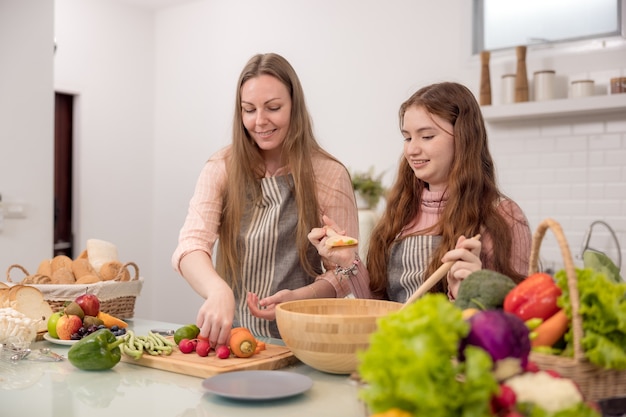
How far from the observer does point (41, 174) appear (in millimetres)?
4320

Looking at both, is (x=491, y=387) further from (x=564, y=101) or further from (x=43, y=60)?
(x=43, y=60)

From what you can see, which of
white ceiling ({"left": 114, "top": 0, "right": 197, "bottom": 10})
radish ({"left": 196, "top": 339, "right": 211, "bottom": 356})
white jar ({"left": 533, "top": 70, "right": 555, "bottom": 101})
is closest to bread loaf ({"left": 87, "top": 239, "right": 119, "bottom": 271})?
radish ({"left": 196, "top": 339, "right": 211, "bottom": 356})

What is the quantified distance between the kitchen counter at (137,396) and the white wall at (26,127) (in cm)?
283

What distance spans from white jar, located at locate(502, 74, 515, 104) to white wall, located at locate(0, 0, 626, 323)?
0.19 meters

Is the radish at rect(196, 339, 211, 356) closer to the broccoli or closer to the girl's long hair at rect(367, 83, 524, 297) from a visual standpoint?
the girl's long hair at rect(367, 83, 524, 297)

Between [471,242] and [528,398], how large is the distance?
0.69 meters

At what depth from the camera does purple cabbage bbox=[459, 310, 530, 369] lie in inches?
33.4

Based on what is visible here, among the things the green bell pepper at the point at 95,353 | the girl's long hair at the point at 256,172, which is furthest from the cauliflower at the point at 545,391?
the girl's long hair at the point at 256,172

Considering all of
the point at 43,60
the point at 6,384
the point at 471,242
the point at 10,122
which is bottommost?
the point at 6,384

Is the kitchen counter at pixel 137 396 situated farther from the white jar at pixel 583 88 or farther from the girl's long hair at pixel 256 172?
the white jar at pixel 583 88

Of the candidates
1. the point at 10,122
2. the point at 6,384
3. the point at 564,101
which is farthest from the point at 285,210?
the point at 10,122

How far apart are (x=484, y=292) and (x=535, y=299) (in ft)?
0.29

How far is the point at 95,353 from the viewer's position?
154cm

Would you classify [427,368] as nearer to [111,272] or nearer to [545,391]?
[545,391]
